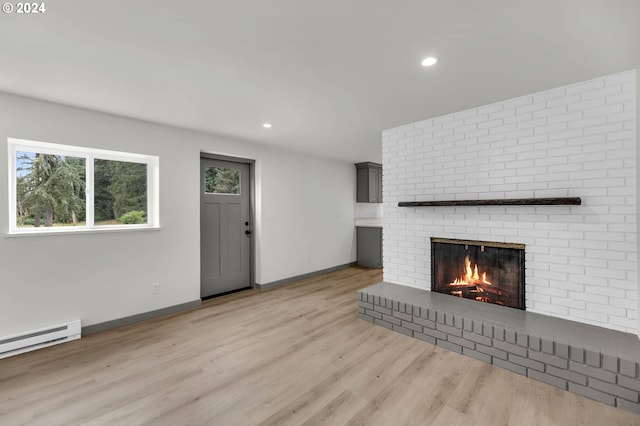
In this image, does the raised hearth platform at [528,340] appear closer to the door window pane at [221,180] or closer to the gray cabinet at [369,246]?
the door window pane at [221,180]

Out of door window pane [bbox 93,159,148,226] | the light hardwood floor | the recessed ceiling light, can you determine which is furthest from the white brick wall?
door window pane [bbox 93,159,148,226]

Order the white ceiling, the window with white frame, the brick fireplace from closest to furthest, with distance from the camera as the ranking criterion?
the white ceiling < the brick fireplace < the window with white frame

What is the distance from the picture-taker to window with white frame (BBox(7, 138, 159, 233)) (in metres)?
2.77

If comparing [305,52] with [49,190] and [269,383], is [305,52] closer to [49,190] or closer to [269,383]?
[269,383]

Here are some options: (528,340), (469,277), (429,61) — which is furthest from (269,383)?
(429,61)

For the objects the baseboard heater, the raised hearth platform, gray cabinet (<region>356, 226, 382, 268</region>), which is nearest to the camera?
the raised hearth platform

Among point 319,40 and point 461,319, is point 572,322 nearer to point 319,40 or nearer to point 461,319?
point 461,319

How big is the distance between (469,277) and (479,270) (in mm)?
Result: 135

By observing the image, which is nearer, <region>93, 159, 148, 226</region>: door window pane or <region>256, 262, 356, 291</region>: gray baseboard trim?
<region>93, 159, 148, 226</region>: door window pane

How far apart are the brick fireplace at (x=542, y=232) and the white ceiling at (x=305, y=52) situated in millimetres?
319

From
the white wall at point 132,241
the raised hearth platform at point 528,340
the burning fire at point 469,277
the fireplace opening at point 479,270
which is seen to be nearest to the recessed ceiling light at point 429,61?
the fireplace opening at point 479,270

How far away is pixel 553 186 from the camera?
260 cm

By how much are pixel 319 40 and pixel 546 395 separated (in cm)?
291

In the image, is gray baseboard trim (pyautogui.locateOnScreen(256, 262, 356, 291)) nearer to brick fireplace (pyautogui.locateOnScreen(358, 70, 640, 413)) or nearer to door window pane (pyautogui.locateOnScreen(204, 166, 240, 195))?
door window pane (pyautogui.locateOnScreen(204, 166, 240, 195))
